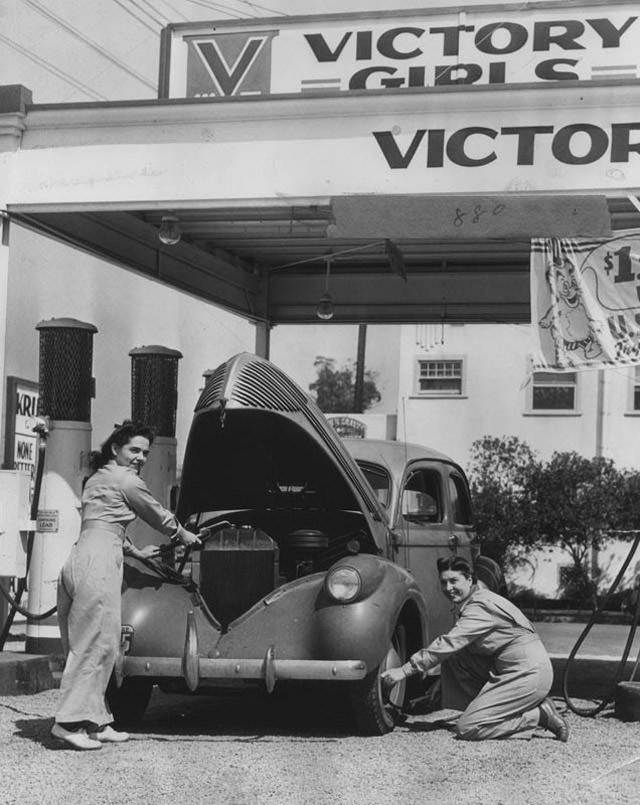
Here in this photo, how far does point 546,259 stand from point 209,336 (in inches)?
428

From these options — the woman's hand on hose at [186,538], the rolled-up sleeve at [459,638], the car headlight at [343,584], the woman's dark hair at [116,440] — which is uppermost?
the woman's dark hair at [116,440]

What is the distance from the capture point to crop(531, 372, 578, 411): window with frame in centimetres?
3203

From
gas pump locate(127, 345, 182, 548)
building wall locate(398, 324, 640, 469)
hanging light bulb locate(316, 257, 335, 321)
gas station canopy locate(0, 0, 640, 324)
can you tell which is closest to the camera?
gas station canopy locate(0, 0, 640, 324)

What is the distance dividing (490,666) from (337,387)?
3208cm

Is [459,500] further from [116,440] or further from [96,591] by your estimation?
[96,591]

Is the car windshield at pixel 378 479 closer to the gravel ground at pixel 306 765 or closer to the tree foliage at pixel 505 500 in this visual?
the gravel ground at pixel 306 765

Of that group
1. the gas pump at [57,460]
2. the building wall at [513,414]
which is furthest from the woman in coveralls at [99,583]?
the building wall at [513,414]

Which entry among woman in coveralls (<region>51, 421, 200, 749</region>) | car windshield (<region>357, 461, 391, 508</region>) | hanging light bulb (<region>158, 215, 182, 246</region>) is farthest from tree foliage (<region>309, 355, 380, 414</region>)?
woman in coveralls (<region>51, 421, 200, 749</region>)

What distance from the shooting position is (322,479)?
9.14 meters

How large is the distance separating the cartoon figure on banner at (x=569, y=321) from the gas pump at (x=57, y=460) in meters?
3.98

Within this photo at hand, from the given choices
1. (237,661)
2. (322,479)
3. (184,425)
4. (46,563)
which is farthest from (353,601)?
(184,425)

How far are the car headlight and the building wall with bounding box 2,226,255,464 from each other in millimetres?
9223

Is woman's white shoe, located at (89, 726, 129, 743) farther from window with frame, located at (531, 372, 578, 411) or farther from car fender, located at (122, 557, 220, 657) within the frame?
window with frame, located at (531, 372, 578, 411)

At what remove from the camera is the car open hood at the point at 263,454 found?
8414 mm
